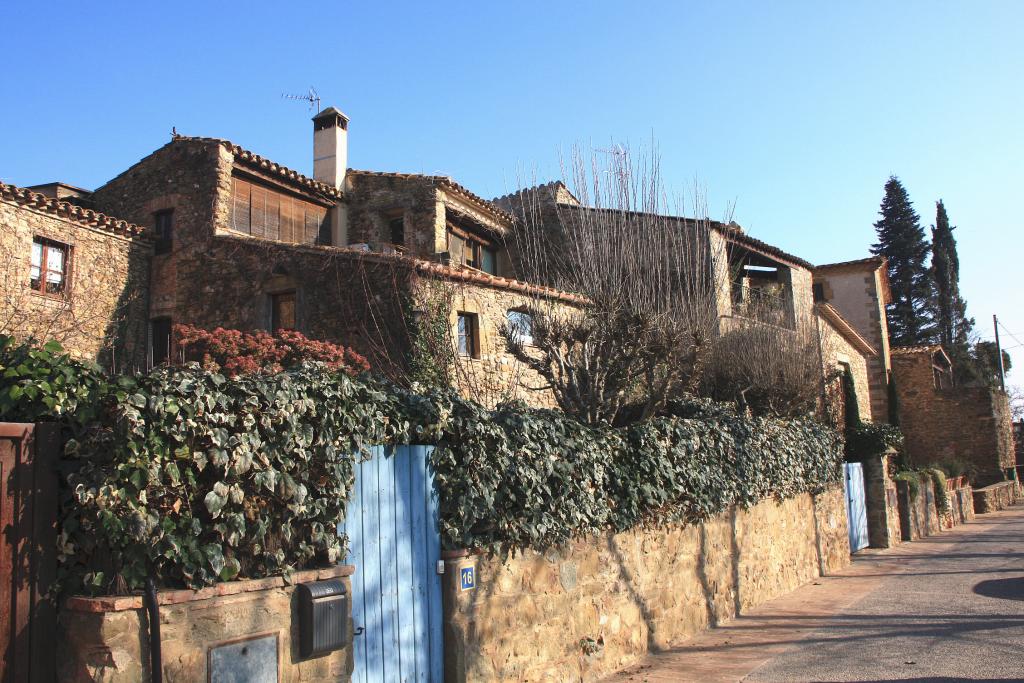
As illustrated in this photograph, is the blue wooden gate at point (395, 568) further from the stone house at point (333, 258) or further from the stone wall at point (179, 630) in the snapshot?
the stone house at point (333, 258)

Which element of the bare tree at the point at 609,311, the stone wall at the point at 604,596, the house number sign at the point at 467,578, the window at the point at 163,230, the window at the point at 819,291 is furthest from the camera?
the window at the point at 819,291

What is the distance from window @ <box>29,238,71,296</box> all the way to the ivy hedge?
1257 cm

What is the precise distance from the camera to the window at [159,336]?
1744 cm

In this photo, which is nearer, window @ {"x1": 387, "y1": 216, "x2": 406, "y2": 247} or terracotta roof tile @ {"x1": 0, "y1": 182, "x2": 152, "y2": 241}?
terracotta roof tile @ {"x1": 0, "y1": 182, "x2": 152, "y2": 241}

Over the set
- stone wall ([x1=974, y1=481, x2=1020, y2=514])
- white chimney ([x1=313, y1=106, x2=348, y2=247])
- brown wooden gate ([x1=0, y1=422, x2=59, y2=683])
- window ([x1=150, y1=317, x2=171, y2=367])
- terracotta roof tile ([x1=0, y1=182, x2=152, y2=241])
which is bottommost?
stone wall ([x1=974, y1=481, x2=1020, y2=514])

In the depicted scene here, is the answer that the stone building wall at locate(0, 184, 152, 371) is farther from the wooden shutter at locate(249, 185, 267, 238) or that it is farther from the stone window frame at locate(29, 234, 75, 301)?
the wooden shutter at locate(249, 185, 267, 238)

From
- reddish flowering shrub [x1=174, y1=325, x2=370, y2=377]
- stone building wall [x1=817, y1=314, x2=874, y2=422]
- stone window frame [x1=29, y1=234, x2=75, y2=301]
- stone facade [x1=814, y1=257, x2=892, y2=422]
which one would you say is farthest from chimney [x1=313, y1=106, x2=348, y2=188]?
stone facade [x1=814, y1=257, x2=892, y2=422]

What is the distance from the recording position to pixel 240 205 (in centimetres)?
1811

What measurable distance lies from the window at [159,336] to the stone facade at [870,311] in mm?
25294

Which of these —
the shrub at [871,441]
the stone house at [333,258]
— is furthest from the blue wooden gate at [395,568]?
the shrub at [871,441]

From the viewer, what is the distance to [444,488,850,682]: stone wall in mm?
5840

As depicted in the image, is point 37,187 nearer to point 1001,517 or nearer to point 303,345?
point 303,345

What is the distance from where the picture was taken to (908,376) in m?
33.0

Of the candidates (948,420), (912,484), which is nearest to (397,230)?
(912,484)
